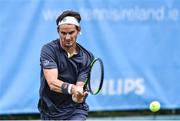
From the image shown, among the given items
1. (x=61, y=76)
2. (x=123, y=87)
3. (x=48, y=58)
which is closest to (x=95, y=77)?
(x=61, y=76)

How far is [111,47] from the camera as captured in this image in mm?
8250

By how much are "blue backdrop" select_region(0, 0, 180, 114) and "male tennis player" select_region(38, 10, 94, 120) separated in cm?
223

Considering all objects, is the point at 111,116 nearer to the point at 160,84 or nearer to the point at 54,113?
the point at 160,84

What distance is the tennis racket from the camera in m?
5.47

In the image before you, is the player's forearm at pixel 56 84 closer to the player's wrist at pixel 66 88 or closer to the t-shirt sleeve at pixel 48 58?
the player's wrist at pixel 66 88

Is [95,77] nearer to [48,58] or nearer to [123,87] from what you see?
[48,58]

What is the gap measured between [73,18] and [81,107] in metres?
0.79

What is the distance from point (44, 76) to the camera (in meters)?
5.62

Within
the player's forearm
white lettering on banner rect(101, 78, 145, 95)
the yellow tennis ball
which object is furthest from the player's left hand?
white lettering on banner rect(101, 78, 145, 95)

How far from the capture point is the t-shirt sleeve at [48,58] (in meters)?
5.52

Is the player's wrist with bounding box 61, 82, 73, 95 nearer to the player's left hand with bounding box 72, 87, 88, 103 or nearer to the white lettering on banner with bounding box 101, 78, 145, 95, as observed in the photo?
the player's left hand with bounding box 72, 87, 88, 103

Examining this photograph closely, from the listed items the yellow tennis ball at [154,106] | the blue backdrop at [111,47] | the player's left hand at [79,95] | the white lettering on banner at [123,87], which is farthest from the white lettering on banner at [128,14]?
the player's left hand at [79,95]

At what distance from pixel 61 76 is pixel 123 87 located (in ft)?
9.25

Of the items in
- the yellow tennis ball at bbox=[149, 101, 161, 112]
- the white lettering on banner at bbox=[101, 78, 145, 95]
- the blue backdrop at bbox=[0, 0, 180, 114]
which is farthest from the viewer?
the white lettering on banner at bbox=[101, 78, 145, 95]
